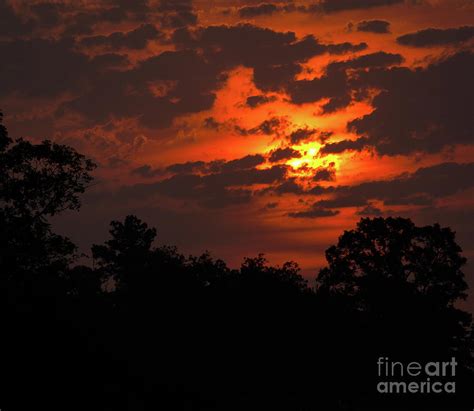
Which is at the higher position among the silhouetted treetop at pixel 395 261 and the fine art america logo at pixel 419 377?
the silhouetted treetop at pixel 395 261

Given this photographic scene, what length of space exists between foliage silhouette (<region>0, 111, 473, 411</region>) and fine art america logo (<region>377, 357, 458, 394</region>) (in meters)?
1.08

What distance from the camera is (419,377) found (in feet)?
296

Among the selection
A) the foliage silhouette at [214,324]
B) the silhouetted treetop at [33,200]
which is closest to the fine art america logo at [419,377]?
the foliage silhouette at [214,324]

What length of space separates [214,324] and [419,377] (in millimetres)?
27309

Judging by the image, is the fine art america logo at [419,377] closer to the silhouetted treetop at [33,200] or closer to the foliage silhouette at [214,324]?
the foliage silhouette at [214,324]

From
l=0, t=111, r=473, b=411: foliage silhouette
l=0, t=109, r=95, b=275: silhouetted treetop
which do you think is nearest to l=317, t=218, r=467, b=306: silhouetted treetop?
l=0, t=111, r=473, b=411: foliage silhouette

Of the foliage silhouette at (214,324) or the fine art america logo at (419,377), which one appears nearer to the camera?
the foliage silhouette at (214,324)

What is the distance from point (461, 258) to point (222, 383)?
41876mm

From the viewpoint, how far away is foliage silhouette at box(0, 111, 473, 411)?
48594 mm

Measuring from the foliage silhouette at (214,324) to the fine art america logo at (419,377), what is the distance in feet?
3.54

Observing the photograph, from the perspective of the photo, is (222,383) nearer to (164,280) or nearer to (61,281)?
(164,280)

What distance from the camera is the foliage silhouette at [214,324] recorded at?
159ft

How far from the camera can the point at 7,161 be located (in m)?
56.1

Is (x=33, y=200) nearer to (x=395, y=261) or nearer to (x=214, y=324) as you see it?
(x=214, y=324)
